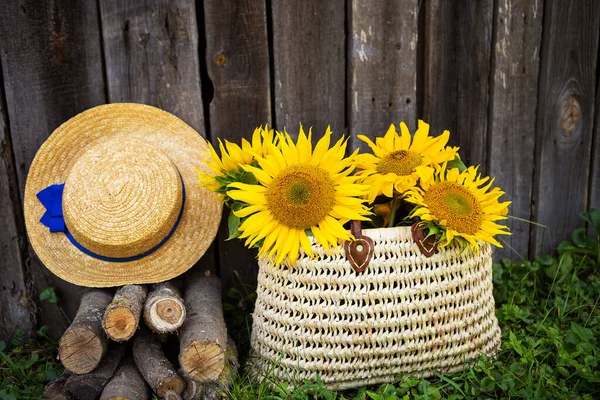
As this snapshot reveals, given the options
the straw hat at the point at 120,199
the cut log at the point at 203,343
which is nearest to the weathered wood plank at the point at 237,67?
the straw hat at the point at 120,199

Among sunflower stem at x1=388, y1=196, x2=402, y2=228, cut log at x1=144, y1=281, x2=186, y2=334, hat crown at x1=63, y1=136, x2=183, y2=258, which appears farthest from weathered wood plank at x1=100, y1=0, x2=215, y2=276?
sunflower stem at x1=388, y1=196, x2=402, y2=228

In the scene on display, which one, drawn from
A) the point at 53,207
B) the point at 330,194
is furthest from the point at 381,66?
the point at 53,207

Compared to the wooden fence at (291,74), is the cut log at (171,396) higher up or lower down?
lower down

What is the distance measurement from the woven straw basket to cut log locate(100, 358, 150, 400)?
404 millimetres

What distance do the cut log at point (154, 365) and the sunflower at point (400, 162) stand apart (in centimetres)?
90

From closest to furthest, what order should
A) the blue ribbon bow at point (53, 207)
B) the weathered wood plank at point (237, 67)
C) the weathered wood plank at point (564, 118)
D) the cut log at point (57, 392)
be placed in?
1. the cut log at point (57, 392)
2. the blue ribbon bow at point (53, 207)
3. the weathered wood plank at point (237, 67)
4. the weathered wood plank at point (564, 118)

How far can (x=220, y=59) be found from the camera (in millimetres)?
2367

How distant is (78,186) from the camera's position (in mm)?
2121

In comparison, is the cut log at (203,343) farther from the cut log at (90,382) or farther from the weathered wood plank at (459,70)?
the weathered wood plank at (459,70)

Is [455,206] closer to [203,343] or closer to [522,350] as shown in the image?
[522,350]

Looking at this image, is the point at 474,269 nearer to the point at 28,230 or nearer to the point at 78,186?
the point at 78,186

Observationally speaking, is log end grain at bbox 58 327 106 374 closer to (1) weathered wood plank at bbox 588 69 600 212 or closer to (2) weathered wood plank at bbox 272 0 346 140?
(2) weathered wood plank at bbox 272 0 346 140

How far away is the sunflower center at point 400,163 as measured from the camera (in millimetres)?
2035

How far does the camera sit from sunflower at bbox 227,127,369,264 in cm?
189
